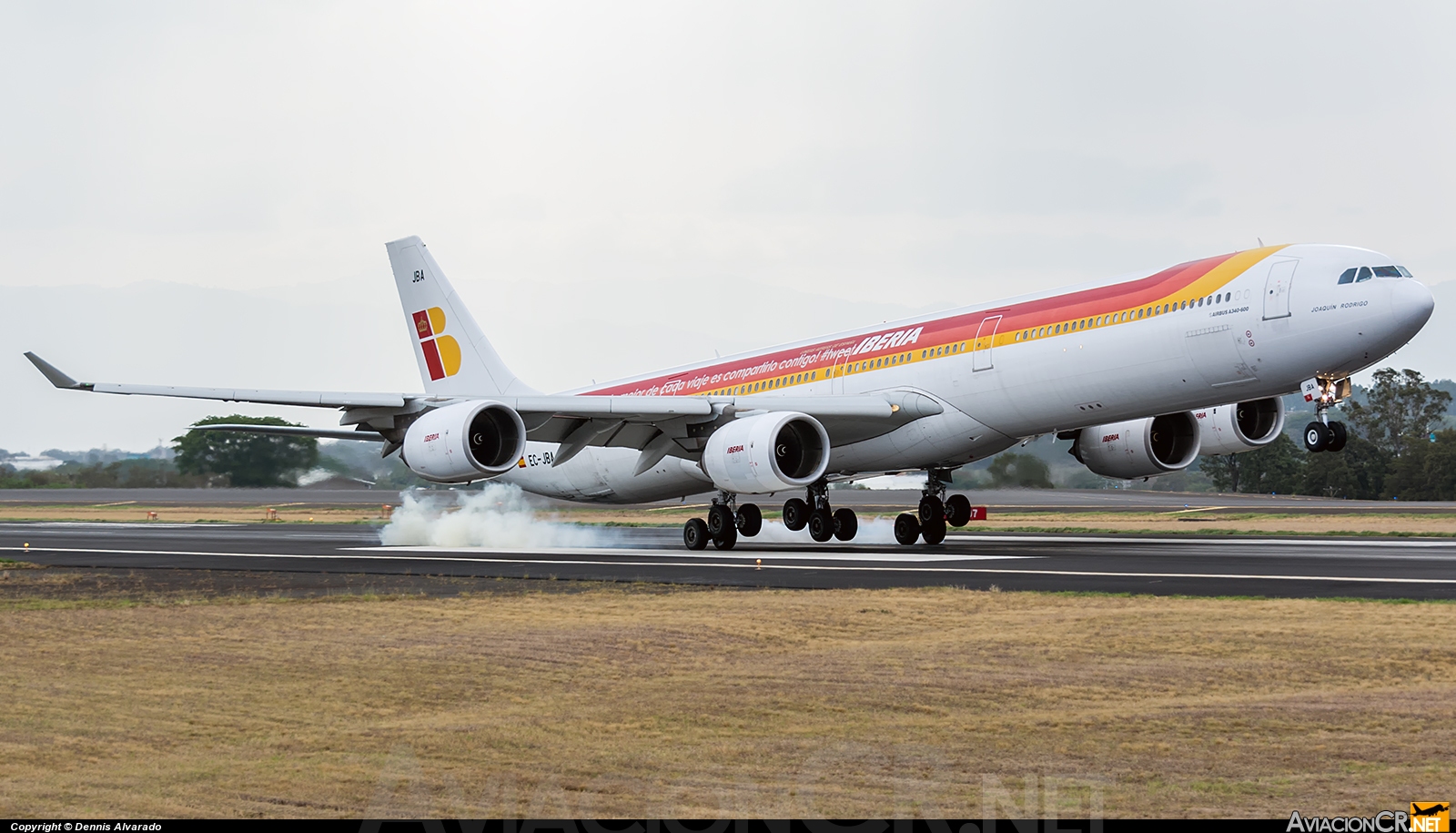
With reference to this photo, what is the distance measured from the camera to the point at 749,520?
120 ft

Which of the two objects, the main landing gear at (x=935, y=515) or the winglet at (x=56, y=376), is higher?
the winglet at (x=56, y=376)

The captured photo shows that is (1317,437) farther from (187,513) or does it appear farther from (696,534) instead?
(187,513)

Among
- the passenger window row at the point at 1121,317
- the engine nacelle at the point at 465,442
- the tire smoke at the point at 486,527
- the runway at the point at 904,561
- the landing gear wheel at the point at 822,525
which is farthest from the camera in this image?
the tire smoke at the point at 486,527

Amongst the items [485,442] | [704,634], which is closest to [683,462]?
[485,442]

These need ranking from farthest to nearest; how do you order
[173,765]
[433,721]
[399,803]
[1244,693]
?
[1244,693]
[433,721]
[173,765]
[399,803]

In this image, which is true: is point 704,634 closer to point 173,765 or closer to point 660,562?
point 173,765

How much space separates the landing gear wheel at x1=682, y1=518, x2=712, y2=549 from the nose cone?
16025 mm

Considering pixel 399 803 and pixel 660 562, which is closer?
pixel 399 803

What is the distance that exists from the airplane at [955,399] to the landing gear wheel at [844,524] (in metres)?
0.05

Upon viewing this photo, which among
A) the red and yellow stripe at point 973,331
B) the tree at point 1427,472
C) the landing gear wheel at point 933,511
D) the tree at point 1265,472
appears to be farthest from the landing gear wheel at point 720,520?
the tree at point 1265,472

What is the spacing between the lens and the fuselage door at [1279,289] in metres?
25.0

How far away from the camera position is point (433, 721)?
909 centimetres

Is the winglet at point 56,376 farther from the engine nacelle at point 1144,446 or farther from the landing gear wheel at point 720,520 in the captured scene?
the engine nacelle at point 1144,446

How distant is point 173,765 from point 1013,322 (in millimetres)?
23770
